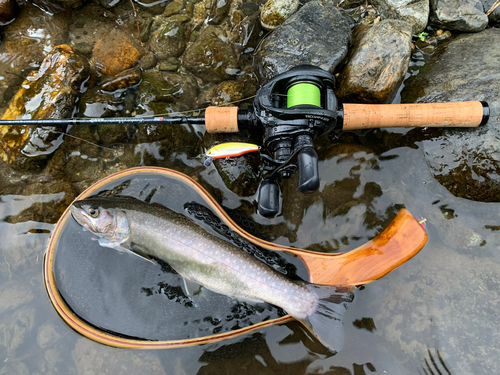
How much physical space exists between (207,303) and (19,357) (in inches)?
74.8

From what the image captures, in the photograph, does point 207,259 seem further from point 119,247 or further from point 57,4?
point 57,4

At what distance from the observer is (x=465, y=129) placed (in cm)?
276

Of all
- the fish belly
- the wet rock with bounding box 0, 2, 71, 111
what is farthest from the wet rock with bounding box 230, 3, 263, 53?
the fish belly

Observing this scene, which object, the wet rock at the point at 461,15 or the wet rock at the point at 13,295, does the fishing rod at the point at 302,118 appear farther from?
the wet rock at the point at 13,295

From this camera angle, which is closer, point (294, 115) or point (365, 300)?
point (294, 115)

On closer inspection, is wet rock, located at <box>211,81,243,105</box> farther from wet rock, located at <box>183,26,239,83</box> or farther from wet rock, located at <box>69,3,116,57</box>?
wet rock, located at <box>69,3,116,57</box>

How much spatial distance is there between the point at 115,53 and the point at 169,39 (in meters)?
0.64

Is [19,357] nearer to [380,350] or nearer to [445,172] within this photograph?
[380,350]

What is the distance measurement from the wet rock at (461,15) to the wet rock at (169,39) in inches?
114

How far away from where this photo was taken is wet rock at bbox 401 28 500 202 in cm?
270

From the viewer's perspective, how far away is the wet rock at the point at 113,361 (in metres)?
2.79

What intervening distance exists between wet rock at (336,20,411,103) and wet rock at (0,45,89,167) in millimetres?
2867

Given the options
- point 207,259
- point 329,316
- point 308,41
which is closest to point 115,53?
point 308,41

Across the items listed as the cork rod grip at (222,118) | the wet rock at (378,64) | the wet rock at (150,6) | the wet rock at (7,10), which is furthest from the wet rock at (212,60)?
the wet rock at (7,10)
